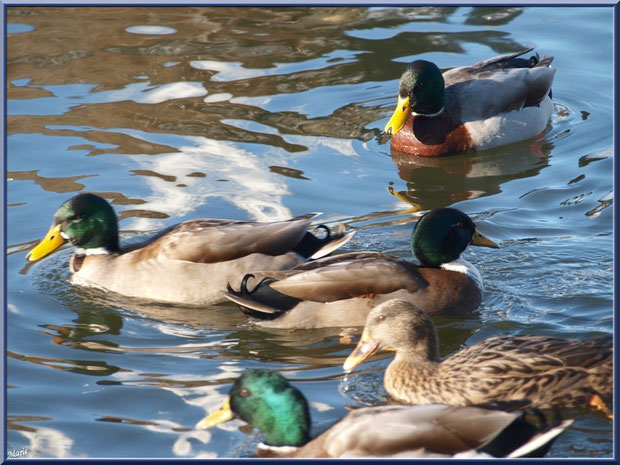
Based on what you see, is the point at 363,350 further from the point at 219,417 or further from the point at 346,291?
the point at 219,417

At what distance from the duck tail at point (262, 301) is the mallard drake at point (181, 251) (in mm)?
431

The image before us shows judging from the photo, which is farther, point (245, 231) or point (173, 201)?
point (173, 201)

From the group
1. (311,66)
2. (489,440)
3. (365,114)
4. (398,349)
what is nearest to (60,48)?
(311,66)

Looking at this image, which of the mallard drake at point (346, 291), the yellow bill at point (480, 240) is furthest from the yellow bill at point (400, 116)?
the mallard drake at point (346, 291)

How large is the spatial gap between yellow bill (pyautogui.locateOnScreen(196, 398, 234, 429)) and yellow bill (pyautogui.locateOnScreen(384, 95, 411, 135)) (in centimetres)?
567

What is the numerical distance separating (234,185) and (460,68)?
3094 mm

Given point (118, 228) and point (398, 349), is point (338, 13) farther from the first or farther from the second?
point (398, 349)

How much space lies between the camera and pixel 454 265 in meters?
8.19

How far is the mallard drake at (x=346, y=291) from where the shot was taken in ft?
25.6

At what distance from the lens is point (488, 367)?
21.4 feet

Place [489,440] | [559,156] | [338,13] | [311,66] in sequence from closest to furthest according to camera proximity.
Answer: [489,440]
[559,156]
[311,66]
[338,13]

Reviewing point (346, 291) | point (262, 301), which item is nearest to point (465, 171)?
point (346, 291)

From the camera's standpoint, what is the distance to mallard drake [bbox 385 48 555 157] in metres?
11.3

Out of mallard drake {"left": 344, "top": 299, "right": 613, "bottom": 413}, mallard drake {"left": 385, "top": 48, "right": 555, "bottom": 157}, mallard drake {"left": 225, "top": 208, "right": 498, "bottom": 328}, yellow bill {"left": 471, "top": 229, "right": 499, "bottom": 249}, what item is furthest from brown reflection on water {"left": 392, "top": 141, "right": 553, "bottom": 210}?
mallard drake {"left": 344, "top": 299, "right": 613, "bottom": 413}
